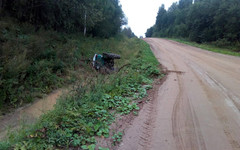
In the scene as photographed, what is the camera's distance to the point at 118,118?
3625mm

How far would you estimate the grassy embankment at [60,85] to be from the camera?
106 inches

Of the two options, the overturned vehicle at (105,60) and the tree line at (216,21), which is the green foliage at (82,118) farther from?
the tree line at (216,21)

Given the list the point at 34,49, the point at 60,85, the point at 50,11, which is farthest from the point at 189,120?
the point at 50,11

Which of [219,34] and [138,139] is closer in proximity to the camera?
[138,139]

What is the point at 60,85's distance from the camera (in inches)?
287

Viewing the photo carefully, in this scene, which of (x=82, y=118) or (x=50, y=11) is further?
(x=50, y=11)

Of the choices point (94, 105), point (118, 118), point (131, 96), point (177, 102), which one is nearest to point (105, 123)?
point (118, 118)

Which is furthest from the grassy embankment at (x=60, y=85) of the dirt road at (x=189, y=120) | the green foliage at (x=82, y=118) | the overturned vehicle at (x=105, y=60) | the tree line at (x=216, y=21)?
the tree line at (x=216, y=21)

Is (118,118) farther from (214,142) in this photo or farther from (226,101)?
(226,101)

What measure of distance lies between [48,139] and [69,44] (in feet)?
28.8

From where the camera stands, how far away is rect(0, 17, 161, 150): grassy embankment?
2.69 m

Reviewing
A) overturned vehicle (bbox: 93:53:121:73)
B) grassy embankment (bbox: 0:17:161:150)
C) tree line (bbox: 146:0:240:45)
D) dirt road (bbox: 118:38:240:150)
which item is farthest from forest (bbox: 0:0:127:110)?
tree line (bbox: 146:0:240:45)

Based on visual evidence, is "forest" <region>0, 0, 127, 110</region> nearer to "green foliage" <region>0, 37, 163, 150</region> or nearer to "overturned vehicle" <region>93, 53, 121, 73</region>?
"overturned vehicle" <region>93, 53, 121, 73</region>

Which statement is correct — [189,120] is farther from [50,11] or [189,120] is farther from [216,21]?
[216,21]
